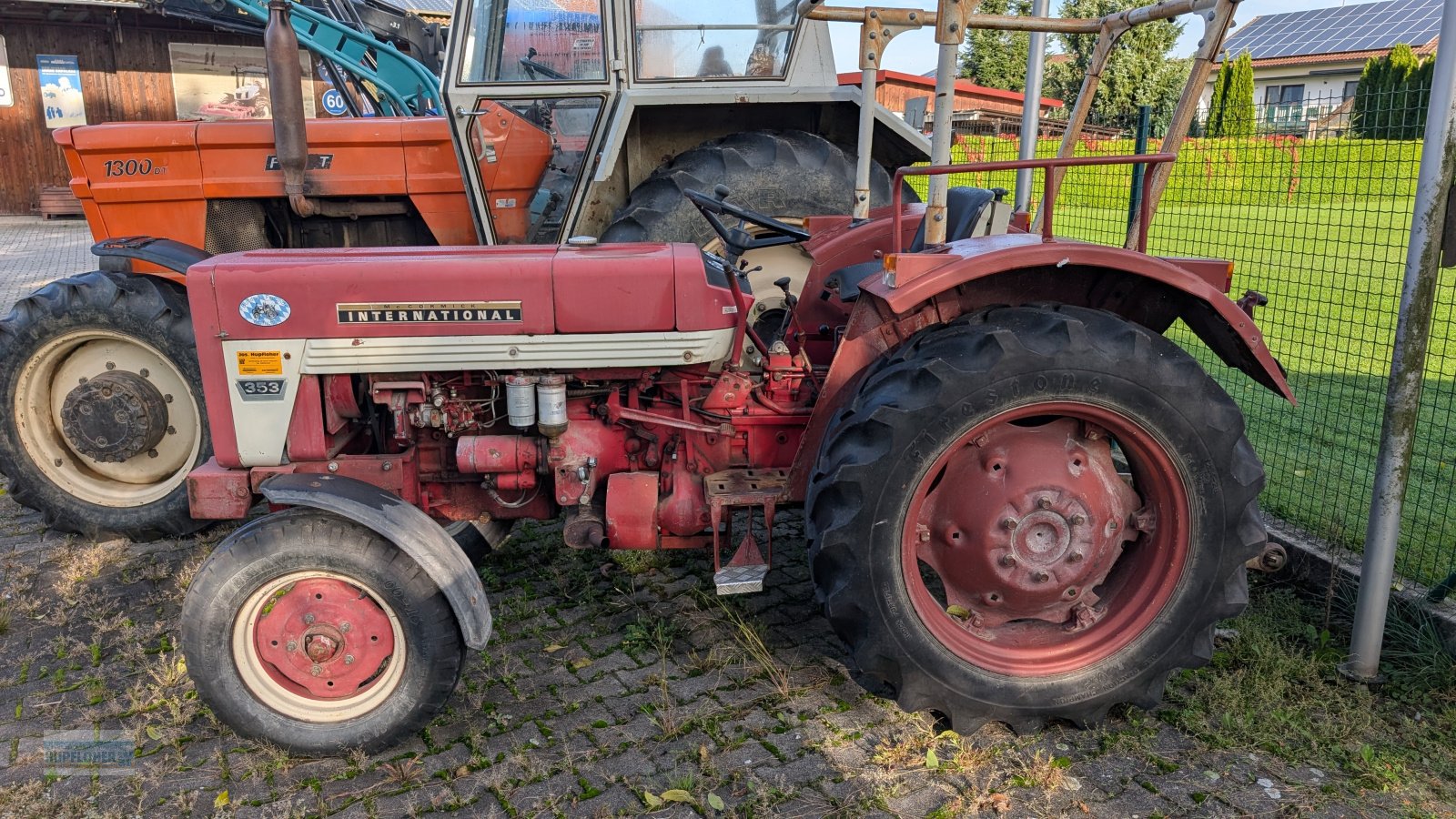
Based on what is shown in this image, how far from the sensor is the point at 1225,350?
2.83m

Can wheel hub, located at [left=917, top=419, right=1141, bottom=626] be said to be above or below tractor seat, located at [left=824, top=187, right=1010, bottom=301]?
below

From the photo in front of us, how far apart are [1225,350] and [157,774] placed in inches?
121

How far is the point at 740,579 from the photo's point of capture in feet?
9.12

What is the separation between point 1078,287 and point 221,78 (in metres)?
17.2

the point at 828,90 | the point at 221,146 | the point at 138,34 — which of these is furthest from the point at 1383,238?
the point at 138,34

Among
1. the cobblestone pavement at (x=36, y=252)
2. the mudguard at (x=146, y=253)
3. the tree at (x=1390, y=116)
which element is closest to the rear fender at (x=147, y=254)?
the mudguard at (x=146, y=253)

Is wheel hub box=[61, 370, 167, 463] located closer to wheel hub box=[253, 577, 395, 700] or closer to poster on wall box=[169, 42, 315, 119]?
wheel hub box=[253, 577, 395, 700]

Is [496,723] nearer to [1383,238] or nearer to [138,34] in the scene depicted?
[1383,238]

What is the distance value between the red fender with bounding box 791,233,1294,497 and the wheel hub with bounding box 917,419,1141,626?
365 millimetres

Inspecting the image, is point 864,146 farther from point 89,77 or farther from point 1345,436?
point 89,77

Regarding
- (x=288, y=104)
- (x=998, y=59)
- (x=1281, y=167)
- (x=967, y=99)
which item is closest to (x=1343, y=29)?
(x=998, y=59)

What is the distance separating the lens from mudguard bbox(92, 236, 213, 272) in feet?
12.7

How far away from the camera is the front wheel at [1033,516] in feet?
8.07

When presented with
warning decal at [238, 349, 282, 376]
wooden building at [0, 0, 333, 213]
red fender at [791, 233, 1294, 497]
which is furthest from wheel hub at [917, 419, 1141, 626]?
wooden building at [0, 0, 333, 213]
